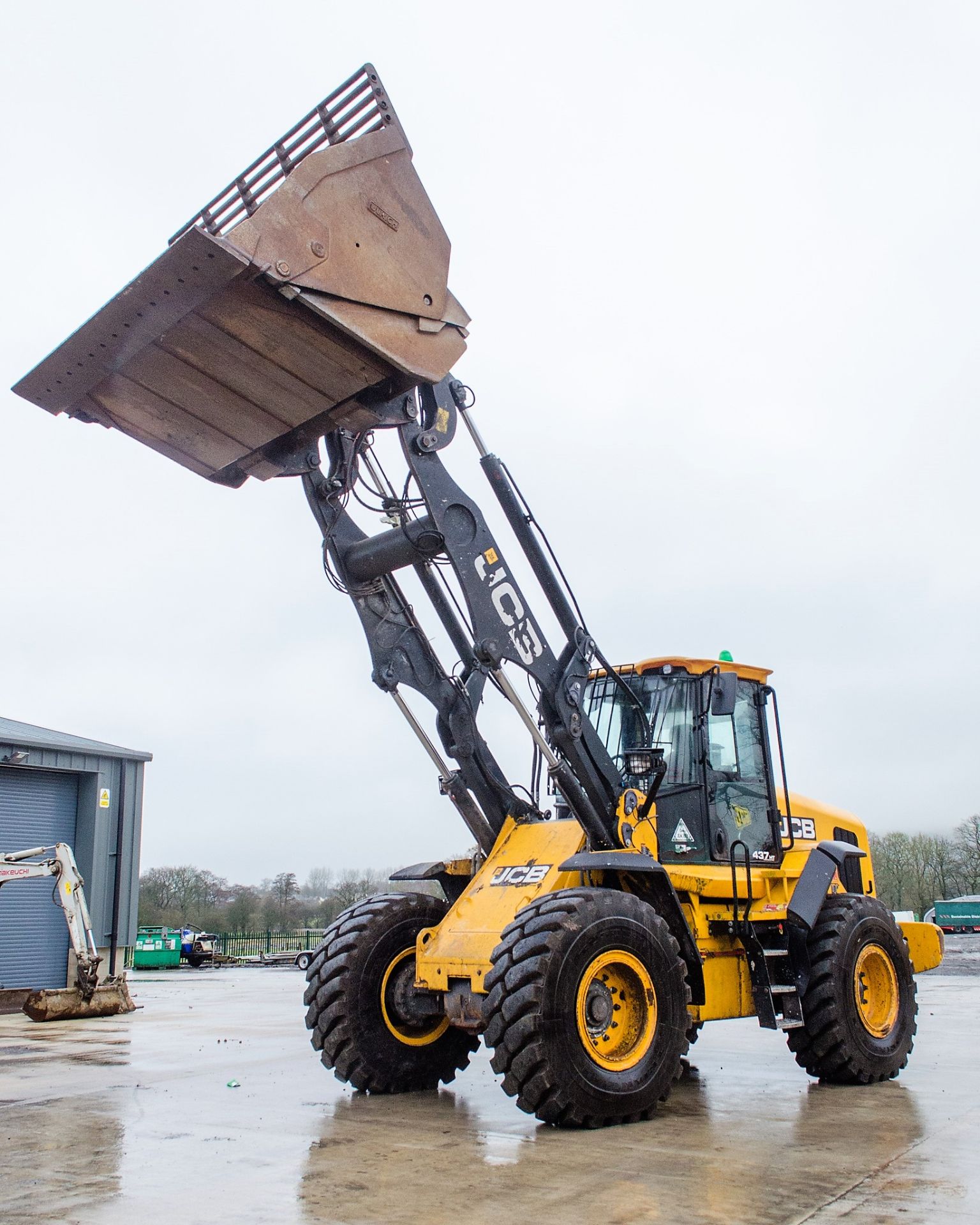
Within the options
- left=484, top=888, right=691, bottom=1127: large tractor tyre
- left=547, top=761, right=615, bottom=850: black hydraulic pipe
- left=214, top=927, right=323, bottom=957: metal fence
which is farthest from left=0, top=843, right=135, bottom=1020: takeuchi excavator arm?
left=214, top=927, right=323, bottom=957: metal fence

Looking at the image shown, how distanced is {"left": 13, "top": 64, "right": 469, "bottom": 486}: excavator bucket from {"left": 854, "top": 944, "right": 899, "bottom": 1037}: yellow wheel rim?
5325 mm

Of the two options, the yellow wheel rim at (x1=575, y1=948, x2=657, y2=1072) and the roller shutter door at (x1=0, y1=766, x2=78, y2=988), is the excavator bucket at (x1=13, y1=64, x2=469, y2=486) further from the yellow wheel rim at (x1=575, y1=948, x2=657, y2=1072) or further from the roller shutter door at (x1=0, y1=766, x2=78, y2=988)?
the roller shutter door at (x1=0, y1=766, x2=78, y2=988)

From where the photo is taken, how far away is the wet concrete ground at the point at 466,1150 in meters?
4.63

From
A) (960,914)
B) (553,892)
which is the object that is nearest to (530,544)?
(553,892)

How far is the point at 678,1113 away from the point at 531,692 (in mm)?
2754

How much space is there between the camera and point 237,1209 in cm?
463

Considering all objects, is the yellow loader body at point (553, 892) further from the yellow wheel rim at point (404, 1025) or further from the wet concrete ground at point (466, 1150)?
the wet concrete ground at point (466, 1150)

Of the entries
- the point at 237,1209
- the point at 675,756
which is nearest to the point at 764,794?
the point at 675,756

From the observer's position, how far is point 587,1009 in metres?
6.48

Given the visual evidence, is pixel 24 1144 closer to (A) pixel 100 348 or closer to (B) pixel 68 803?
(A) pixel 100 348

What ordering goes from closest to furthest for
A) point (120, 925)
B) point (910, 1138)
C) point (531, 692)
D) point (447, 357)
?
1. point (910, 1138)
2. point (447, 357)
3. point (531, 692)
4. point (120, 925)

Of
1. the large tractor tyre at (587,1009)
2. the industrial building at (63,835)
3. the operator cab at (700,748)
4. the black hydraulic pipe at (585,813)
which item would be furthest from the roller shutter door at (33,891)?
the large tractor tyre at (587,1009)

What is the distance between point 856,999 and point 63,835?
52.5 feet

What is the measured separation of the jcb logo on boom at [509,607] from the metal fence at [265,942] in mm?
33717
